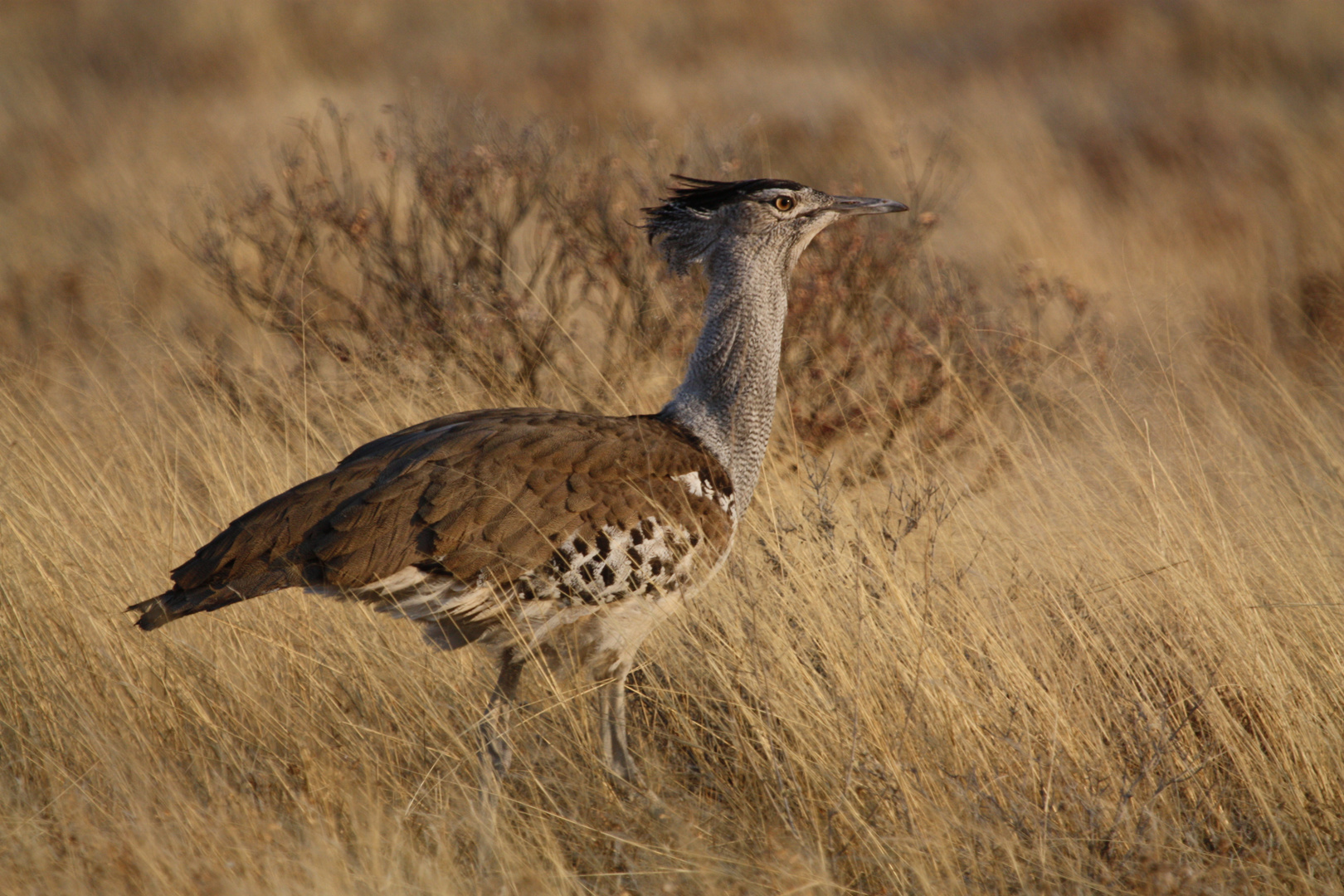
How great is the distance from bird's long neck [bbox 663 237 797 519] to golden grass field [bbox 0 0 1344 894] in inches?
12.3

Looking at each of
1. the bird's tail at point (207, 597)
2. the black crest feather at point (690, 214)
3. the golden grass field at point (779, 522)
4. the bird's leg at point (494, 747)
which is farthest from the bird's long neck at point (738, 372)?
the bird's tail at point (207, 597)

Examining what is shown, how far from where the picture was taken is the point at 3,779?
278cm

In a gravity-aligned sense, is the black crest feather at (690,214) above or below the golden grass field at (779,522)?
above

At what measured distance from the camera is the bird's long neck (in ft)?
11.5

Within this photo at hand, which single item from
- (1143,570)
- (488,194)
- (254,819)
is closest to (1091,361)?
(1143,570)

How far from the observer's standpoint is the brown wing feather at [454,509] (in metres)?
2.87

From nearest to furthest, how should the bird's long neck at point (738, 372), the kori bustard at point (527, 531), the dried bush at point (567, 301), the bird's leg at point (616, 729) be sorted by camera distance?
the kori bustard at point (527, 531) → the bird's leg at point (616, 729) → the bird's long neck at point (738, 372) → the dried bush at point (567, 301)

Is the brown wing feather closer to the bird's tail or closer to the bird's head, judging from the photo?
the bird's tail

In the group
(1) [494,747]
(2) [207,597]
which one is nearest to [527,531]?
(1) [494,747]

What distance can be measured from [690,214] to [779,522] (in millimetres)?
991

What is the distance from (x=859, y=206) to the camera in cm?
364

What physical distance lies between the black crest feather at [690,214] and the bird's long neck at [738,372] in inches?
5.9

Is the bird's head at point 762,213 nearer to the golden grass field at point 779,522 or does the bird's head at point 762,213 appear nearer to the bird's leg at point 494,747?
the golden grass field at point 779,522

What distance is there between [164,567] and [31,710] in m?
0.88
